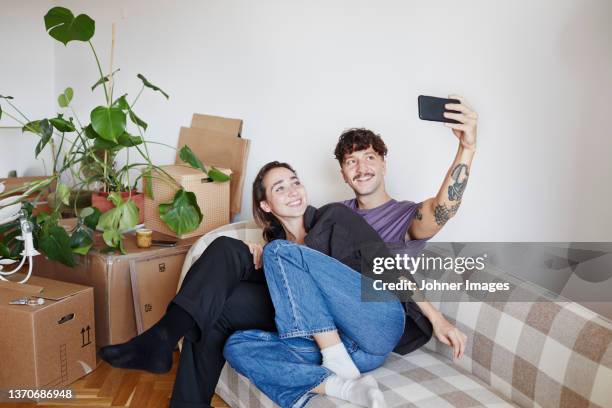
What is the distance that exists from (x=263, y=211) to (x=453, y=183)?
2.31 feet

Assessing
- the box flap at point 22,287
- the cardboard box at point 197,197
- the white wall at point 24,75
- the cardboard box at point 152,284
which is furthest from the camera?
the white wall at point 24,75

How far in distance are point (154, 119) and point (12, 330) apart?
190cm

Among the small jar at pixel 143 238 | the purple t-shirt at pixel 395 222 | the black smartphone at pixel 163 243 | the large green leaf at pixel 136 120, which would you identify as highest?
the large green leaf at pixel 136 120

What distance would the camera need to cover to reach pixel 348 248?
73.0 inches

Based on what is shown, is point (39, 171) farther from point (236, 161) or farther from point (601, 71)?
point (601, 71)

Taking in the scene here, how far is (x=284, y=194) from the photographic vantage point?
6.61 feet

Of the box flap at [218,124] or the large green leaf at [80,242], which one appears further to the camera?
the box flap at [218,124]

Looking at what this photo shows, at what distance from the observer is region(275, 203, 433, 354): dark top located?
182 centimetres

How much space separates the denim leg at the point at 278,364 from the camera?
167 centimetres

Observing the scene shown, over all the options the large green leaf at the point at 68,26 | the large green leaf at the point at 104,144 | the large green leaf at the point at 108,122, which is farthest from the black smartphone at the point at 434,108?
the large green leaf at the point at 68,26

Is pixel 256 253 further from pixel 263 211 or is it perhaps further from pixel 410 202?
pixel 410 202

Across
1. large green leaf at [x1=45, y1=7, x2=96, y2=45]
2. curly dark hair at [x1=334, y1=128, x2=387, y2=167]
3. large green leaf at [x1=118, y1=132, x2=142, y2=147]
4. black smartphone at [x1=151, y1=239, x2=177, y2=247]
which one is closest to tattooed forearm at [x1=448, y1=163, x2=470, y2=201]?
curly dark hair at [x1=334, y1=128, x2=387, y2=167]

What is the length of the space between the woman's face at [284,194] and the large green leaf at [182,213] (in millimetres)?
633

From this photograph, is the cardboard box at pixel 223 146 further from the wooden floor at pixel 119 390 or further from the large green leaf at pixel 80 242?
the wooden floor at pixel 119 390
